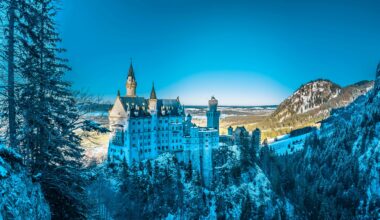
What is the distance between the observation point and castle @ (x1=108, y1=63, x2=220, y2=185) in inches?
3327

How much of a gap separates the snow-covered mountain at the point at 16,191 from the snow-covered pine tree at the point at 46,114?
3754mm

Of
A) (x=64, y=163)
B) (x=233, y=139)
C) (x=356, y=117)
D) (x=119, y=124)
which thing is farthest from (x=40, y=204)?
(x=356, y=117)

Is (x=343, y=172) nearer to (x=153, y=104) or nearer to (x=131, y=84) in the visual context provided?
(x=153, y=104)

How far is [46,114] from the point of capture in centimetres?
2175

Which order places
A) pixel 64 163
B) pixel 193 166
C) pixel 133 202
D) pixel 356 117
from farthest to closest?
pixel 356 117
pixel 193 166
pixel 133 202
pixel 64 163

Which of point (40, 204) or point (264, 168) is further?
point (264, 168)

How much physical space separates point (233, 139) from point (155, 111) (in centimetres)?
3707

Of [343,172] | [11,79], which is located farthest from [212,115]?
[11,79]

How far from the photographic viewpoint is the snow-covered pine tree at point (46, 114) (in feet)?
63.7

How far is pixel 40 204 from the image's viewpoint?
1588cm

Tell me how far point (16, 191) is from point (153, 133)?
75480 millimetres

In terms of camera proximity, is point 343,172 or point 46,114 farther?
point 343,172

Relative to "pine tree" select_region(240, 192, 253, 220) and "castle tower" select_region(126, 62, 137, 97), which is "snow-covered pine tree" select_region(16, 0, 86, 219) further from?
"pine tree" select_region(240, 192, 253, 220)

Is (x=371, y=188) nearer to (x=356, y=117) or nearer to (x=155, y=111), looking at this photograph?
(x=356, y=117)
